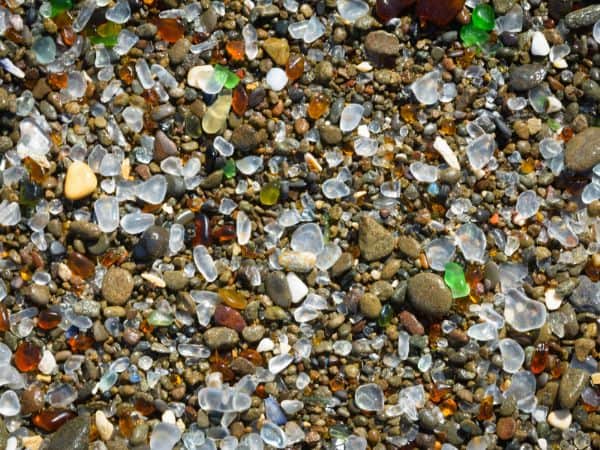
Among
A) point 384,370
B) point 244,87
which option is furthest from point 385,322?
point 244,87

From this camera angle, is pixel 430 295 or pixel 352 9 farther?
pixel 352 9

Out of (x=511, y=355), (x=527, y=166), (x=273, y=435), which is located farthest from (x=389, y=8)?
(x=273, y=435)

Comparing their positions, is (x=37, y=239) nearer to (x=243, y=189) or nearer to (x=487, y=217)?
(x=243, y=189)

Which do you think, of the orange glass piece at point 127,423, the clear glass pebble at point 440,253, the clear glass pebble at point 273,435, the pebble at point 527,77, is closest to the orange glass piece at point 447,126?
the pebble at point 527,77

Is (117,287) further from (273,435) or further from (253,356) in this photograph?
(273,435)

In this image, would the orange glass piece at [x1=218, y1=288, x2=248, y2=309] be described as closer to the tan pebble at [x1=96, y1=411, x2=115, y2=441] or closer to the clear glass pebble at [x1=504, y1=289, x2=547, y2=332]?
the tan pebble at [x1=96, y1=411, x2=115, y2=441]

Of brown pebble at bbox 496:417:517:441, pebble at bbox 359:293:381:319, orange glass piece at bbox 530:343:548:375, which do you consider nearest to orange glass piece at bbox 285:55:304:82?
pebble at bbox 359:293:381:319

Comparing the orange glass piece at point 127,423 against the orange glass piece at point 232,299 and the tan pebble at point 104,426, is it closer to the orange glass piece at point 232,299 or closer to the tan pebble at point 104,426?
the tan pebble at point 104,426
